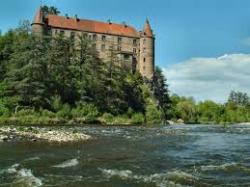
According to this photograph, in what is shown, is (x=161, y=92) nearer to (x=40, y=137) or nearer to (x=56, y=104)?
(x=56, y=104)

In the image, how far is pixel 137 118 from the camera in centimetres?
9119

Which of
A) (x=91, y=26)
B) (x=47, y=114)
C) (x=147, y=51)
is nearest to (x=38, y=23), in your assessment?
(x=91, y=26)

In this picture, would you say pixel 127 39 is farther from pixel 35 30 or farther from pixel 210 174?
pixel 210 174

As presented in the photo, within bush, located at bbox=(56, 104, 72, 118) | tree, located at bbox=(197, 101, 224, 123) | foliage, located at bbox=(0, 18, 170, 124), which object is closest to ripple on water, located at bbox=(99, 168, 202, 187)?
foliage, located at bbox=(0, 18, 170, 124)

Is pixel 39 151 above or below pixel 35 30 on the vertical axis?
below

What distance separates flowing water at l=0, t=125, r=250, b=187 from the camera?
1942cm

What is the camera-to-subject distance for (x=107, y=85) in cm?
9606

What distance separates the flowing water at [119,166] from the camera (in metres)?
19.4

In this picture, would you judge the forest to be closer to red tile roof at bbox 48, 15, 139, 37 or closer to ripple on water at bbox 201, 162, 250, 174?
red tile roof at bbox 48, 15, 139, 37

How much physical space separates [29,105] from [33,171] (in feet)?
194

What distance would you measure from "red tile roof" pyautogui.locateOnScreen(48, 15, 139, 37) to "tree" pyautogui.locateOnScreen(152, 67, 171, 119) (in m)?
20.6

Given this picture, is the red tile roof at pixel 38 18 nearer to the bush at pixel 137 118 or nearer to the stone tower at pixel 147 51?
the stone tower at pixel 147 51

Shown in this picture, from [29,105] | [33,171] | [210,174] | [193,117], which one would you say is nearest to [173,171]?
[210,174]

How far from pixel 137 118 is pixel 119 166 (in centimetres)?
6762
